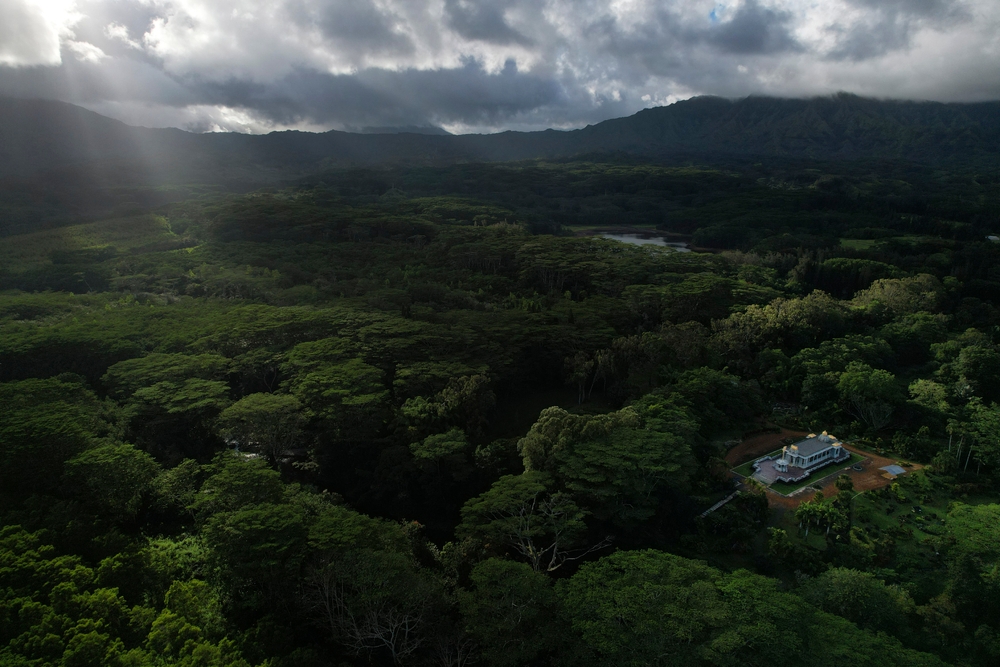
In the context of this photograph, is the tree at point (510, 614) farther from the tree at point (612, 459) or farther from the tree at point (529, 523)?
the tree at point (612, 459)

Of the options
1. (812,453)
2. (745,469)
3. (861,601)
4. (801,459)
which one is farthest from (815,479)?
(861,601)

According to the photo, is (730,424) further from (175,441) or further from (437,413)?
(175,441)

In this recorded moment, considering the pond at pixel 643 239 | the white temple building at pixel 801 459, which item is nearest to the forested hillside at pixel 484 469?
the white temple building at pixel 801 459

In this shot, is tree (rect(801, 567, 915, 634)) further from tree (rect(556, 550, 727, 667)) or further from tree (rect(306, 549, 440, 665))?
tree (rect(306, 549, 440, 665))

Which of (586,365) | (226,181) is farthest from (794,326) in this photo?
(226,181)

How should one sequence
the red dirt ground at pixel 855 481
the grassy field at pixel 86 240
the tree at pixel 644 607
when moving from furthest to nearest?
1. the grassy field at pixel 86 240
2. the red dirt ground at pixel 855 481
3. the tree at pixel 644 607

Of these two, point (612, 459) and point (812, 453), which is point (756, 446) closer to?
point (812, 453)
